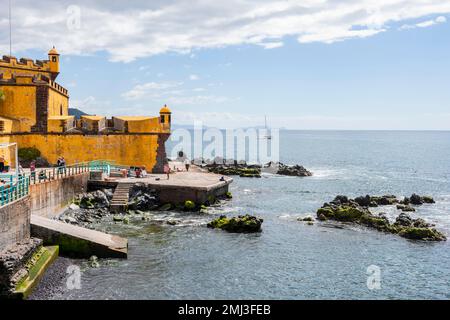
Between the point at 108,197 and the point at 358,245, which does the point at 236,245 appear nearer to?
the point at 358,245

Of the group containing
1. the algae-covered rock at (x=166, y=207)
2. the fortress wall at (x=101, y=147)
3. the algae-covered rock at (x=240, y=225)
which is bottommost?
the algae-covered rock at (x=240, y=225)

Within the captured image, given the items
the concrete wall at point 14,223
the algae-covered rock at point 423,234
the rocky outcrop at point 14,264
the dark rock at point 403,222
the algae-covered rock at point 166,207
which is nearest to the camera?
the rocky outcrop at point 14,264

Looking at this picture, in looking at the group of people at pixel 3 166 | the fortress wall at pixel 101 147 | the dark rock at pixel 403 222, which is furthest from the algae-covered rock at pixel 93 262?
the dark rock at pixel 403 222

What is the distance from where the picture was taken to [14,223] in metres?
18.1

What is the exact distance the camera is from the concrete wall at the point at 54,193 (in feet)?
83.9

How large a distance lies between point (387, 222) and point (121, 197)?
17.9m

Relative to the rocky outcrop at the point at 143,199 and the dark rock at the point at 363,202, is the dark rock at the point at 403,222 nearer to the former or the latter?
the dark rock at the point at 363,202

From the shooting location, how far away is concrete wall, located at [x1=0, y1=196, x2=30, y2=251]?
1702 centimetres

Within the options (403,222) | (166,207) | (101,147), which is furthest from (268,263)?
(101,147)

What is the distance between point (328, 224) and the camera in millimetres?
31109

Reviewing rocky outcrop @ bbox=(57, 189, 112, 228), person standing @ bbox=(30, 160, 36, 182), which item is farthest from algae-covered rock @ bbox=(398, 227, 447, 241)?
person standing @ bbox=(30, 160, 36, 182)

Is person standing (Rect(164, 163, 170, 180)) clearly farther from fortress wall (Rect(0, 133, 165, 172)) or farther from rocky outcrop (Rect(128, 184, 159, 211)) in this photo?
rocky outcrop (Rect(128, 184, 159, 211))

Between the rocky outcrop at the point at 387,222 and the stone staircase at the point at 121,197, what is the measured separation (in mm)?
13461
